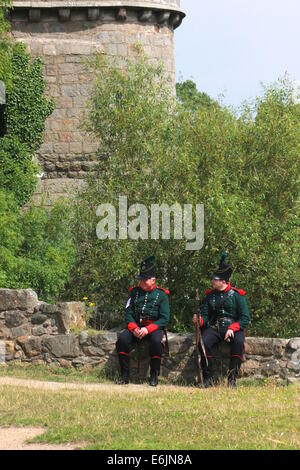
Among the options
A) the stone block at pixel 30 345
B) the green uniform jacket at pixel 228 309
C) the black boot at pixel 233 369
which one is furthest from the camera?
the stone block at pixel 30 345

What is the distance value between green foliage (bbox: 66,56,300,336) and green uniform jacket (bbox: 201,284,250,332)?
1.48m

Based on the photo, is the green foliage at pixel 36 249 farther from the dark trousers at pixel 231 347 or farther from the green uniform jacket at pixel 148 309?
the dark trousers at pixel 231 347

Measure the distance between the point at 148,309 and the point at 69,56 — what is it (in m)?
8.99

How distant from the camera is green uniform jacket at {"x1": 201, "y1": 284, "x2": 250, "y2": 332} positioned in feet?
34.6

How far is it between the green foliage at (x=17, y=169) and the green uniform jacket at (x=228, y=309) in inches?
273

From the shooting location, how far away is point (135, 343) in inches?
429

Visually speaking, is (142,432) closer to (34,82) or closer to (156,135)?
(156,135)

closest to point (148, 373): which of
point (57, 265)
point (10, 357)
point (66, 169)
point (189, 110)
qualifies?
point (10, 357)

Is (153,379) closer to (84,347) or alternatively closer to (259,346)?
(84,347)

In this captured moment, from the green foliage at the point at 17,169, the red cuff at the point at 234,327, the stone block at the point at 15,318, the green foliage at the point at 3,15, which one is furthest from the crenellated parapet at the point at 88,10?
the red cuff at the point at 234,327

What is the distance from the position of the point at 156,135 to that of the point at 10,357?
4676mm

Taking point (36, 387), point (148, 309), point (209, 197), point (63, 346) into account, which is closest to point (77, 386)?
point (36, 387)

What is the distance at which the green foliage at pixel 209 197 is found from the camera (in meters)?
12.3

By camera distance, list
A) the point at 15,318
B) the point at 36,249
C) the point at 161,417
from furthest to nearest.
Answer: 1. the point at 36,249
2. the point at 15,318
3. the point at 161,417
